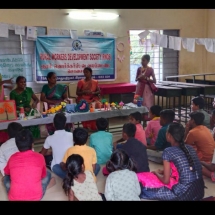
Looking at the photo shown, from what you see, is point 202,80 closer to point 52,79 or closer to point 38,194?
point 52,79

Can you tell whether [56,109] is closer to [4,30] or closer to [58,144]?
[58,144]

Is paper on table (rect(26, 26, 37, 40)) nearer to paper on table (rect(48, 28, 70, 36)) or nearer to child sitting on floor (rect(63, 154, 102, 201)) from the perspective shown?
paper on table (rect(48, 28, 70, 36))

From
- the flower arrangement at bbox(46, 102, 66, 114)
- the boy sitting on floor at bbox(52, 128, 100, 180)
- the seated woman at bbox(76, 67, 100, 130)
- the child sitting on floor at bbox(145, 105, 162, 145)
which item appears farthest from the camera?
the seated woman at bbox(76, 67, 100, 130)

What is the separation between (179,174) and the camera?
9.67 ft

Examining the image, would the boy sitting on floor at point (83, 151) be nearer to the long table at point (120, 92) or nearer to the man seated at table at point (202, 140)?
the man seated at table at point (202, 140)

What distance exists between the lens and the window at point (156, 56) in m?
8.01

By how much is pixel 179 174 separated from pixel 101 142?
132cm

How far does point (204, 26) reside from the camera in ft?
28.3

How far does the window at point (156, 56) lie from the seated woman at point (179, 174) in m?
5.07

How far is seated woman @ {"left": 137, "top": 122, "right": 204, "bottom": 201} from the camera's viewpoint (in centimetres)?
290

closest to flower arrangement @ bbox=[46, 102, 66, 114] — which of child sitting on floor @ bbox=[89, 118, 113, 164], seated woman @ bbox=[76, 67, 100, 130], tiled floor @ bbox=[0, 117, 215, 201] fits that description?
seated woman @ bbox=[76, 67, 100, 130]

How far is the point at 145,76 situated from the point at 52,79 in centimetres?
183

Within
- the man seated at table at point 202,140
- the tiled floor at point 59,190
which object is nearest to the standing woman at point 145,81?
the man seated at table at point 202,140

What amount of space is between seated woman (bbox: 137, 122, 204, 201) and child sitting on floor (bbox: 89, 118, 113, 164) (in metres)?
1.05
